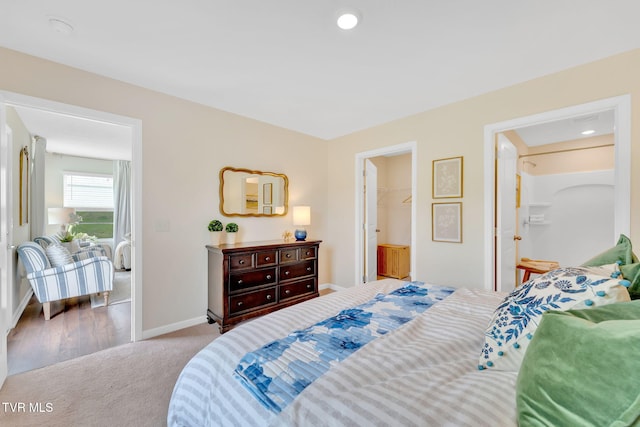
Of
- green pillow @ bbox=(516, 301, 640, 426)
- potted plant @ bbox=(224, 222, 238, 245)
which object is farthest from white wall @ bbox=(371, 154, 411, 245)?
green pillow @ bbox=(516, 301, 640, 426)

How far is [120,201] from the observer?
20.7ft

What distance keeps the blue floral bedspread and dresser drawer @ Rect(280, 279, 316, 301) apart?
176cm

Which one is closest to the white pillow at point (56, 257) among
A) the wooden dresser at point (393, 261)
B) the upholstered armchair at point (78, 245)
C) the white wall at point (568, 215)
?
the upholstered armchair at point (78, 245)

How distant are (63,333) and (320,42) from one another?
12.1 ft

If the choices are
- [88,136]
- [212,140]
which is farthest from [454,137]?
[88,136]

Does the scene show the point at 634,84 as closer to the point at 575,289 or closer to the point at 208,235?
the point at 575,289

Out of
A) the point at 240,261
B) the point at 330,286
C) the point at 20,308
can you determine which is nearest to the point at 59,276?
the point at 20,308

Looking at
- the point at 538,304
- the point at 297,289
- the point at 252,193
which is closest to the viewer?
the point at 538,304

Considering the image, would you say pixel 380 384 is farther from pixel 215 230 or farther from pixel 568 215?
pixel 568 215

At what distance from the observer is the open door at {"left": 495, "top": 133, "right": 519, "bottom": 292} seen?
281cm

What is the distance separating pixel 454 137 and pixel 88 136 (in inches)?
214

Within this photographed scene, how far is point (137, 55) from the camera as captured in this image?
2184 millimetres

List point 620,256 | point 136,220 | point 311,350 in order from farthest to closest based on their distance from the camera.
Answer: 1. point 136,220
2. point 620,256
3. point 311,350

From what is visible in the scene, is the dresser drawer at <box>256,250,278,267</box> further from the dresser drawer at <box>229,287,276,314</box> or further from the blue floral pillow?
the blue floral pillow
